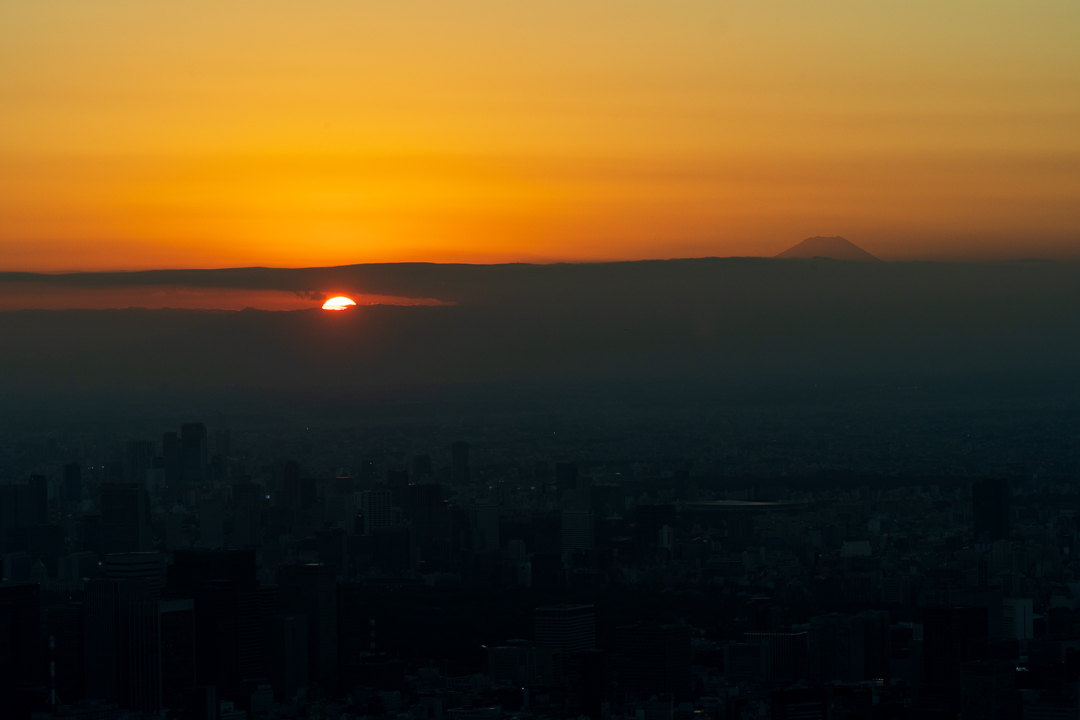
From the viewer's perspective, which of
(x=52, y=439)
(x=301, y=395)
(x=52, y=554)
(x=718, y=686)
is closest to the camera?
(x=718, y=686)

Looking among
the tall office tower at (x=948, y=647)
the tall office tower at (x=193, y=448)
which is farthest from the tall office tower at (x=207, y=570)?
the tall office tower at (x=193, y=448)

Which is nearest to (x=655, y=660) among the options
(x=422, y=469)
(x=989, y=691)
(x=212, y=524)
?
(x=989, y=691)

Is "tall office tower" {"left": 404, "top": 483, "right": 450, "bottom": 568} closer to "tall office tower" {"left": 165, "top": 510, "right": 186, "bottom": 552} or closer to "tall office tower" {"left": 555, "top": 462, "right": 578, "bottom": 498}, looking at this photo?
"tall office tower" {"left": 555, "top": 462, "right": 578, "bottom": 498}

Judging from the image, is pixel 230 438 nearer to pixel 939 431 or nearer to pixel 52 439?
pixel 52 439

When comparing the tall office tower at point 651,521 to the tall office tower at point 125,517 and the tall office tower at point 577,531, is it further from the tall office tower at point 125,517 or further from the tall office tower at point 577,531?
the tall office tower at point 125,517

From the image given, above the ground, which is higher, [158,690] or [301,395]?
[301,395]

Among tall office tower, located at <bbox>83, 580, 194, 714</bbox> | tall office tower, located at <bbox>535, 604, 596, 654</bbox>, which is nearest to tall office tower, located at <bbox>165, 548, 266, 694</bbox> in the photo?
tall office tower, located at <bbox>83, 580, 194, 714</bbox>

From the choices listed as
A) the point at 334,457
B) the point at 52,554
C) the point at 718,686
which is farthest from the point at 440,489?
the point at 718,686
